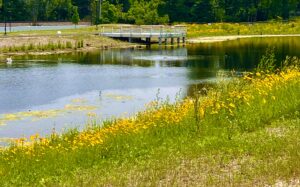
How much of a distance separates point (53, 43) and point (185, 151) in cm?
6294

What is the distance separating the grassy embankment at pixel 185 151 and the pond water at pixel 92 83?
24.8 ft

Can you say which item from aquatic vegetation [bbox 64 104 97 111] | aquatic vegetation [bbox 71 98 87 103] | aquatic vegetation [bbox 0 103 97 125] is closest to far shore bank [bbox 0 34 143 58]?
aquatic vegetation [bbox 71 98 87 103]

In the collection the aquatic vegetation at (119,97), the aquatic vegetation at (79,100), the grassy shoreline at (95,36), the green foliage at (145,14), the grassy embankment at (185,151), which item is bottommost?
the aquatic vegetation at (79,100)

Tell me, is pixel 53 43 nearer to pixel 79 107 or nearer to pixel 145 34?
pixel 145 34

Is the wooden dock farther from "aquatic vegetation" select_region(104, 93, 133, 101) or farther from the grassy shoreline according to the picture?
"aquatic vegetation" select_region(104, 93, 133, 101)

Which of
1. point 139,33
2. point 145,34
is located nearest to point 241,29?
point 145,34

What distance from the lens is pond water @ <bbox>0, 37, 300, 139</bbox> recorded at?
90.5 feet

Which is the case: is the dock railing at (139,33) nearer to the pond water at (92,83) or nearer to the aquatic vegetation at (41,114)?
the pond water at (92,83)

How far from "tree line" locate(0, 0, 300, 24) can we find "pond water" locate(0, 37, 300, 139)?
171ft

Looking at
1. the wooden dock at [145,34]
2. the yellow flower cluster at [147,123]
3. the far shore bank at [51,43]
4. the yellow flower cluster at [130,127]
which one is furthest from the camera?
the wooden dock at [145,34]

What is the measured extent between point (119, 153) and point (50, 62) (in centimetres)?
4538

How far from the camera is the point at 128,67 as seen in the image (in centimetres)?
5416

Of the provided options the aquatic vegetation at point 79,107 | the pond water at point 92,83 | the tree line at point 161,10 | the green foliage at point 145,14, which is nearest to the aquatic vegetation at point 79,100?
the pond water at point 92,83

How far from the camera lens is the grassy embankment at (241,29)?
10779cm
